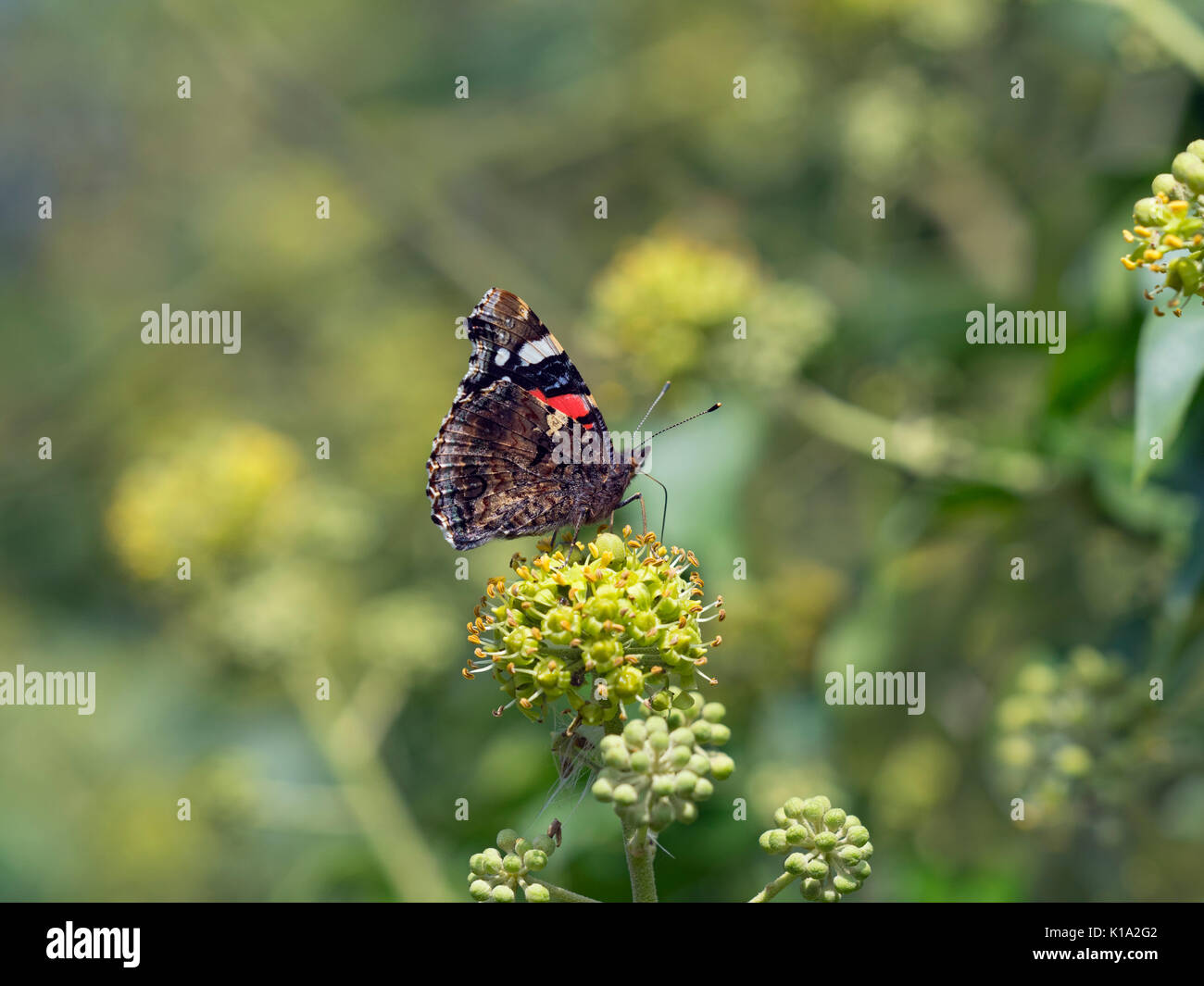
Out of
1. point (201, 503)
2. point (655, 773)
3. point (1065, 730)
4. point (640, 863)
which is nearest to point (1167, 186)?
point (655, 773)

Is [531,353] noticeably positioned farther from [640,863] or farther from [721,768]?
[640,863]

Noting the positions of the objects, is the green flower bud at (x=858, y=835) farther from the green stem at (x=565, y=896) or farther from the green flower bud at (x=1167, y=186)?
the green flower bud at (x=1167, y=186)

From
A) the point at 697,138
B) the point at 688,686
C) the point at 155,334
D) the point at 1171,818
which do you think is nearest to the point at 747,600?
the point at 1171,818

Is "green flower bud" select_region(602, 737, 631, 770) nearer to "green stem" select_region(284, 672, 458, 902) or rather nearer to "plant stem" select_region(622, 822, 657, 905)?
"plant stem" select_region(622, 822, 657, 905)

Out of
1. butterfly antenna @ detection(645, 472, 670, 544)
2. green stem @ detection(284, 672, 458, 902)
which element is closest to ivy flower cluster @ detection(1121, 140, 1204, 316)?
butterfly antenna @ detection(645, 472, 670, 544)

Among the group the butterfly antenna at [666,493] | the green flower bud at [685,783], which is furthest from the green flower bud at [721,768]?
the butterfly antenna at [666,493]
